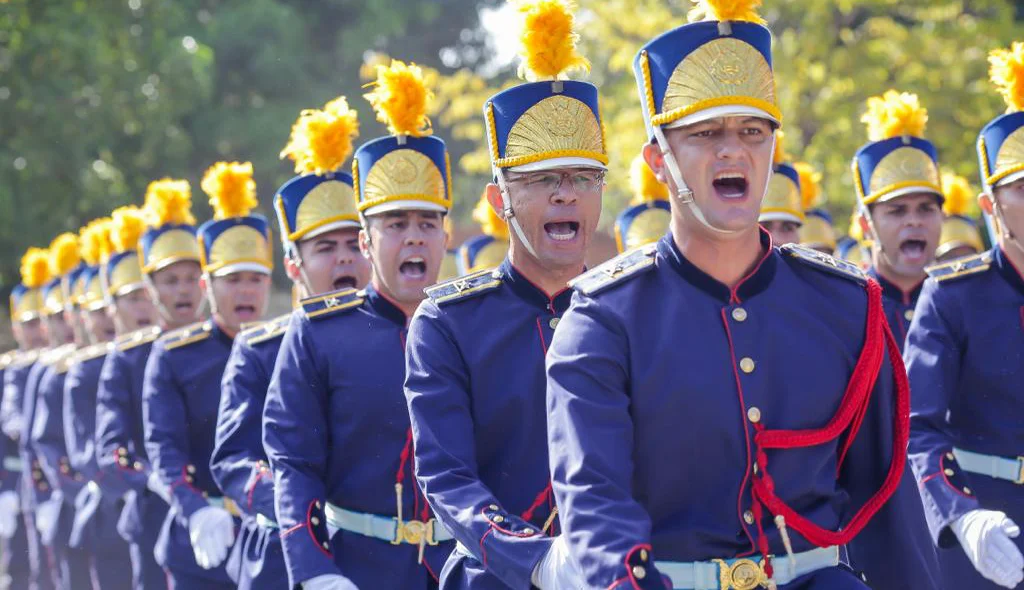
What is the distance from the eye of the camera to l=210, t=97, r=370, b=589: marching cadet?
6.88 m

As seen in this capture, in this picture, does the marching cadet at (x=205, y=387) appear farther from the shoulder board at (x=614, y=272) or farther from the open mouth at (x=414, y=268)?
the shoulder board at (x=614, y=272)

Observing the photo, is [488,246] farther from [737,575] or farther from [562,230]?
[737,575]

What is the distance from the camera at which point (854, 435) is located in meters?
3.96

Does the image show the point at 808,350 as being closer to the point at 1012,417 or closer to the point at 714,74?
the point at 714,74

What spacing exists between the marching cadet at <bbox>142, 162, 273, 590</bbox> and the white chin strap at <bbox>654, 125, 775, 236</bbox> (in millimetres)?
4466

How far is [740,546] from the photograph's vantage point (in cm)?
385

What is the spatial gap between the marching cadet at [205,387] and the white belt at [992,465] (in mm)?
3591

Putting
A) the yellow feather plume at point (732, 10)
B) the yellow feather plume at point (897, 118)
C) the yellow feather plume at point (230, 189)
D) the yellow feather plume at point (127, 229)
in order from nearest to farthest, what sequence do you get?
the yellow feather plume at point (732, 10)
the yellow feather plume at point (897, 118)
the yellow feather plume at point (230, 189)
the yellow feather plume at point (127, 229)

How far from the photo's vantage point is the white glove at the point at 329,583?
17.9 ft

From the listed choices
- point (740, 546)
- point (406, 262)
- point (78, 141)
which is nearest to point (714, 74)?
point (740, 546)

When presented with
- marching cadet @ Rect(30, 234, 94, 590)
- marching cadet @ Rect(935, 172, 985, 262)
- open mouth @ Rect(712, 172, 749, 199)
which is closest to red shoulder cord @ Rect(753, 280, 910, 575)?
open mouth @ Rect(712, 172, 749, 199)

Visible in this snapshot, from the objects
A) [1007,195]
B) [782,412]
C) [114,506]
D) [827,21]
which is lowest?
[114,506]

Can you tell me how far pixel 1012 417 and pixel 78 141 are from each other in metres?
20.2

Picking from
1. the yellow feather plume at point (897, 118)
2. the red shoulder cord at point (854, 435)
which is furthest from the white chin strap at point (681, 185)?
the yellow feather plume at point (897, 118)
